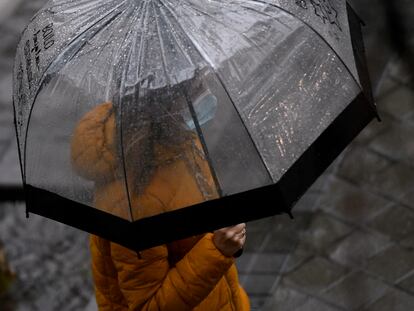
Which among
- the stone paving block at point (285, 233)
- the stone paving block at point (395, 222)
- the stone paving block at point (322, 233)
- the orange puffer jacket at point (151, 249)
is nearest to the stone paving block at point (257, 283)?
the stone paving block at point (285, 233)

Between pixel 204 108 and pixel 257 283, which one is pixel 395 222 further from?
pixel 204 108

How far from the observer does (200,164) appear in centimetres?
316

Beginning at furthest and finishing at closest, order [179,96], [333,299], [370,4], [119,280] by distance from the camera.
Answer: [370,4], [333,299], [119,280], [179,96]

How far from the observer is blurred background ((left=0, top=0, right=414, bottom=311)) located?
5078mm

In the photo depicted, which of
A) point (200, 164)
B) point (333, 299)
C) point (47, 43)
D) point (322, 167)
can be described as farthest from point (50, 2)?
point (333, 299)

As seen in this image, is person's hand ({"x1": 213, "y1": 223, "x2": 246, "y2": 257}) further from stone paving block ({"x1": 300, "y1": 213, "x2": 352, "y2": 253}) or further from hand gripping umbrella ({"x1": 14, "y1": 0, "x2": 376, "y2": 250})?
stone paving block ({"x1": 300, "y1": 213, "x2": 352, "y2": 253})

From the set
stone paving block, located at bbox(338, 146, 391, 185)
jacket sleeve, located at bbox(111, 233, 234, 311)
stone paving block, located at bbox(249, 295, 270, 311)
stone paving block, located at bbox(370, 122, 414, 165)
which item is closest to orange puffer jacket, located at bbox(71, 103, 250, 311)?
jacket sleeve, located at bbox(111, 233, 234, 311)

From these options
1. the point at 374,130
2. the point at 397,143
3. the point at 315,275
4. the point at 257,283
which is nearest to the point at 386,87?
the point at 374,130

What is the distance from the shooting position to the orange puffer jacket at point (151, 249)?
10.4ft

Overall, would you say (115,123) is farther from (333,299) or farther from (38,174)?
(333,299)

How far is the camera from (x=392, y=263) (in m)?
5.12

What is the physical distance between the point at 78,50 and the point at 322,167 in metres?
0.95

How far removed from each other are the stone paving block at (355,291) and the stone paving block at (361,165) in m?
0.72

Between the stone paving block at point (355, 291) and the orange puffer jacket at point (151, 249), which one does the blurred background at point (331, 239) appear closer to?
the stone paving block at point (355, 291)
